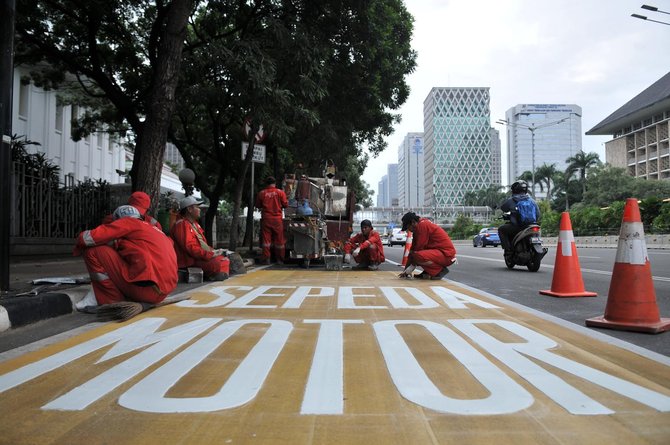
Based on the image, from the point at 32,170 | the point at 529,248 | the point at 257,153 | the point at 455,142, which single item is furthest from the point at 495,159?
the point at 32,170

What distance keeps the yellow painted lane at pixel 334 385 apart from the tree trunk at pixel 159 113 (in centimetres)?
352

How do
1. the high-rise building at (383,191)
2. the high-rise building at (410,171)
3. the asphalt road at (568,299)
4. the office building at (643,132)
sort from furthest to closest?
the high-rise building at (383,191) < the high-rise building at (410,171) < the office building at (643,132) < the asphalt road at (568,299)

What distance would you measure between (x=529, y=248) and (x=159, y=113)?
756cm

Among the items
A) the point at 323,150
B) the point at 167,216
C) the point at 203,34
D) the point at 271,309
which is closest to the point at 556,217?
the point at 323,150

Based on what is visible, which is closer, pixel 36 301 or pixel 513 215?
pixel 36 301

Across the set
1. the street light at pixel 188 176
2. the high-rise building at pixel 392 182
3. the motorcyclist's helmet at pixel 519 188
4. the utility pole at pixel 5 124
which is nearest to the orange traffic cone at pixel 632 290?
the utility pole at pixel 5 124

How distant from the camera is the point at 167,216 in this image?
35.8ft

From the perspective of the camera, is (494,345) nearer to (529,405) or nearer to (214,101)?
(529,405)

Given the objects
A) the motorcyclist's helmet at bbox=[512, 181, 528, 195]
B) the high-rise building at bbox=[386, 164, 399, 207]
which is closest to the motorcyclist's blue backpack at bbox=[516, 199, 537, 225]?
the motorcyclist's helmet at bbox=[512, 181, 528, 195]

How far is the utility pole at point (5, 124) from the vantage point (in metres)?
5.36

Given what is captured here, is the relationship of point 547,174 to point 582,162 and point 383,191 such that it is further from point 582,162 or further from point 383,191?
point 383,191

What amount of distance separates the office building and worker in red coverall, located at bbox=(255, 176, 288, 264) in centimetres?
7565

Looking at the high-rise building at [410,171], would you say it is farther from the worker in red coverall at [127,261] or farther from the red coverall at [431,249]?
the worker in red coverall at [127,261]

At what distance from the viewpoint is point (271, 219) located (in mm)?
Result: 12094
